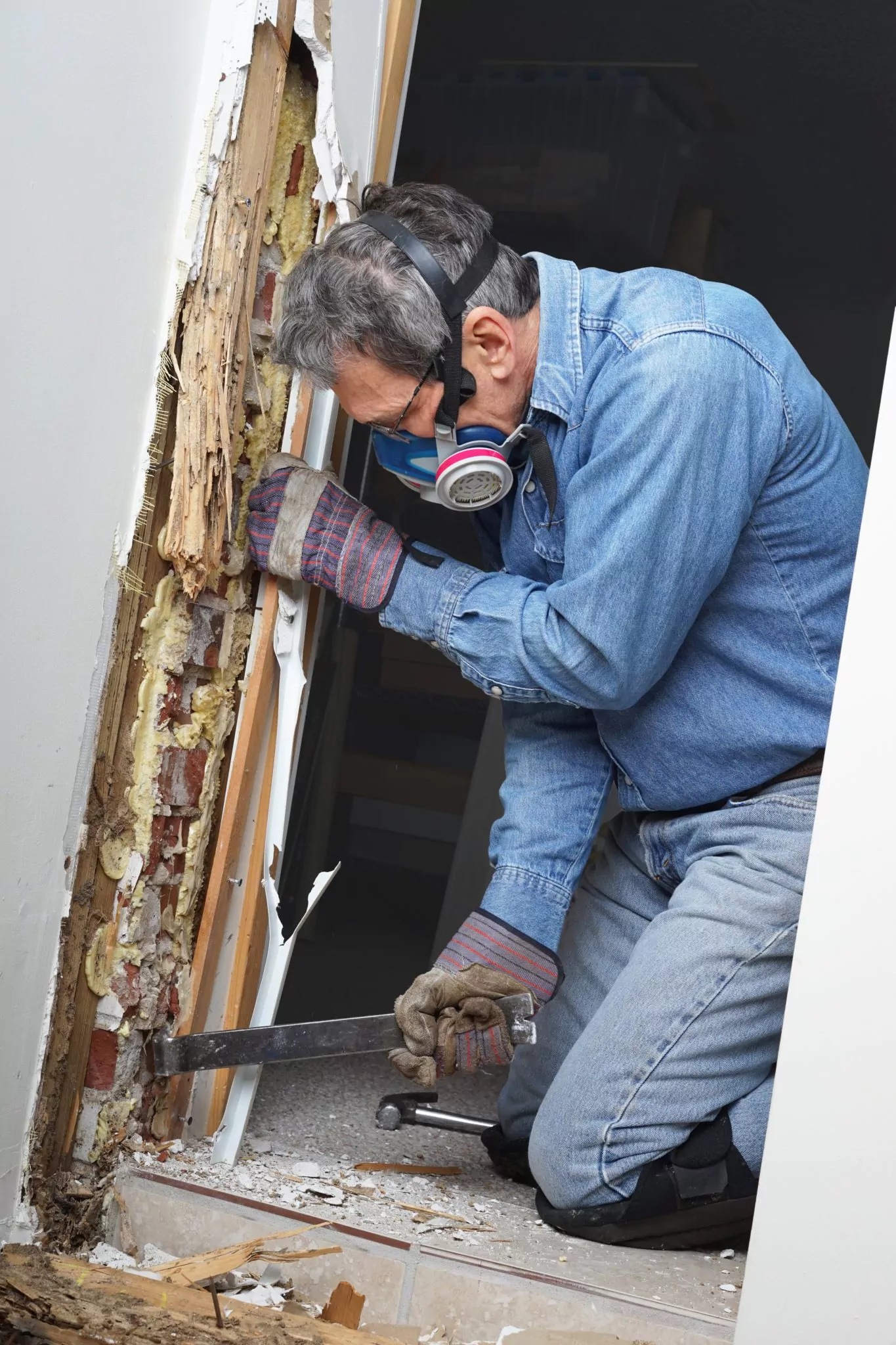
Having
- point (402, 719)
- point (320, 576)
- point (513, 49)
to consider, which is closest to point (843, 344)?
point (513, 49)

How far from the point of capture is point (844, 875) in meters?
1.09

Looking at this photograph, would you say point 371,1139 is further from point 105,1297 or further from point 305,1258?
point 105,1297

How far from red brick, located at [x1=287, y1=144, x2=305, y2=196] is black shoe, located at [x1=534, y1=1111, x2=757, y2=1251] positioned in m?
1.48

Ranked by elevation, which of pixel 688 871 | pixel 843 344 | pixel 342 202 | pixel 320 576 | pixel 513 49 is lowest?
pixel 688 871

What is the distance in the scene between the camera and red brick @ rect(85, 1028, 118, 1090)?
66.5 inches

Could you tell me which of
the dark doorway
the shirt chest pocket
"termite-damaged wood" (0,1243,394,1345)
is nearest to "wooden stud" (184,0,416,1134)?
the shirt chest pocket

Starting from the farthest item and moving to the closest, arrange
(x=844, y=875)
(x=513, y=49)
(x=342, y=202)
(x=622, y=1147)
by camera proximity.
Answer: (x=513, y=49), (x=342, y=202), (x=622, y=1147), (x=844, y=875)

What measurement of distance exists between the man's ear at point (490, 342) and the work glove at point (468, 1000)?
2.98ft

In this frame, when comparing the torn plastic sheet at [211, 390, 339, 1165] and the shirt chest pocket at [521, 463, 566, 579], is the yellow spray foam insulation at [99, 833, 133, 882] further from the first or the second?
the shirt chest pocket at [521, 463, 566, 579]

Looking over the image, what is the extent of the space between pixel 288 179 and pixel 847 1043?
1504mm

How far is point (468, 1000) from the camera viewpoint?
69.4 inches

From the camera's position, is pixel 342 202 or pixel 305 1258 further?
pixel 342 202

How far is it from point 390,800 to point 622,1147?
6.21ft

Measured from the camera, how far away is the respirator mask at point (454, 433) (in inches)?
64.8
